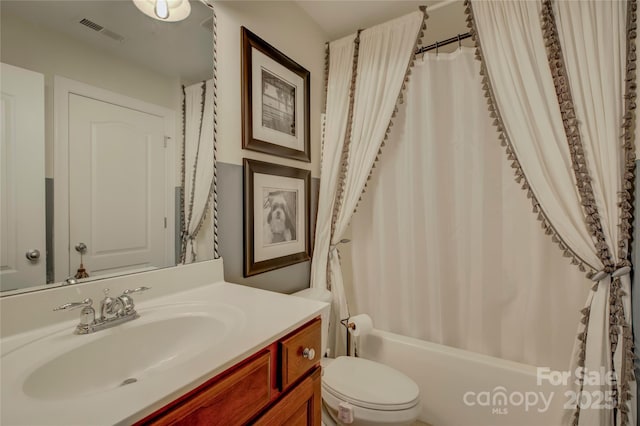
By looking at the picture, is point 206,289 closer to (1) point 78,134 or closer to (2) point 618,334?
(1) point 78,134

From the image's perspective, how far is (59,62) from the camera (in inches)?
31.9

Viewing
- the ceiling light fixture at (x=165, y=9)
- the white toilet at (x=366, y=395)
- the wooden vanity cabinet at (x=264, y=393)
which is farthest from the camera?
the white toilet at (x=366, y=395)

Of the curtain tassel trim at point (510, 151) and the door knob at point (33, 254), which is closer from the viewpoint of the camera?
the door knob at point (33, 254)

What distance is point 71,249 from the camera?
83cm

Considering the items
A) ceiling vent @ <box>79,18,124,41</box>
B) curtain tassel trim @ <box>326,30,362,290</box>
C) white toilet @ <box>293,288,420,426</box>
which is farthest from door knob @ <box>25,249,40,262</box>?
curtain tassel trim @ <box>326,30,362,290</box>

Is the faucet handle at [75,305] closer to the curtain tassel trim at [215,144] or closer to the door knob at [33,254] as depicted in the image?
the door knob at [33,254]

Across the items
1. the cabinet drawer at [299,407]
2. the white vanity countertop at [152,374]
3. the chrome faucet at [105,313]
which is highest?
the chrome faucet at [105,313]

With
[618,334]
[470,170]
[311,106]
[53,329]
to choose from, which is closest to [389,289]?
[470,170]

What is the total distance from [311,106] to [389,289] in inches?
49.2

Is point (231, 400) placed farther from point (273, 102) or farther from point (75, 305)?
point (273, 102)

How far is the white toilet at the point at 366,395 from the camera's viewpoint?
1.17 m

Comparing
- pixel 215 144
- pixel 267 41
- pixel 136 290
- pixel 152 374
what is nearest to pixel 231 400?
pixel 152 374

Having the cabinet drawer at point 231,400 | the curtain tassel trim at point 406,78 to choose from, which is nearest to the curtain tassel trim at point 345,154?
the curtain tassel trim at point 406,78

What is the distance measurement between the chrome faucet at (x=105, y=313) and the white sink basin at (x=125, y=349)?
19 millimetres
